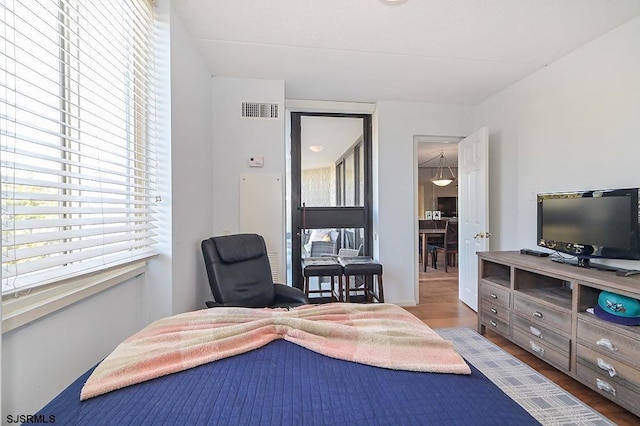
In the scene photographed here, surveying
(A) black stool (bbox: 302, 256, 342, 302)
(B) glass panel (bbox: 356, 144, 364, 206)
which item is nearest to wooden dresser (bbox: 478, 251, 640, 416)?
(A) black stool (bbox: 302, 256, 342, 302)

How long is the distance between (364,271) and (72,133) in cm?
264

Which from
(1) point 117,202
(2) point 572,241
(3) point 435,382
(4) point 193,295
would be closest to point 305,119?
(4) point 193,295

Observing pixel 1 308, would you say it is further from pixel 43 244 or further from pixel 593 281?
pixel 593 281

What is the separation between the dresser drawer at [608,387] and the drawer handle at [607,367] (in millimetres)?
32

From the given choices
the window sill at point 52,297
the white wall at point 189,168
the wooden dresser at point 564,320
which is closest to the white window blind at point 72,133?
the window sill at point 52,297

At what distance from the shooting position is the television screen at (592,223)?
6.03ft

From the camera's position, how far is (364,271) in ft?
10.4

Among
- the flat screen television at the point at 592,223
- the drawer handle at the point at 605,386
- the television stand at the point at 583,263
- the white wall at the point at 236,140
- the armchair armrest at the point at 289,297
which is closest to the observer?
the drawer handle at the point at 605,386

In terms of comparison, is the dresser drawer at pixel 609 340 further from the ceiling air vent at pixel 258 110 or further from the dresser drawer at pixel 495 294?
the ceiling air vent at pixel 258 110

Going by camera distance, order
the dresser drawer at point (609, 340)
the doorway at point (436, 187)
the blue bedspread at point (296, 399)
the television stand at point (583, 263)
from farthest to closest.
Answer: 1. the doorway at point (436, 187)
2. the television stand at point (583, 263)
3. the dresser drawer at point (609, 340)
4. the blue bedspread at point (296, 399)

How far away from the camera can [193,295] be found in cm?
231

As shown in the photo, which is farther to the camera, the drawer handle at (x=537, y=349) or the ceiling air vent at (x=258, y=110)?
the ceiling air vent at (x=258, y=110)

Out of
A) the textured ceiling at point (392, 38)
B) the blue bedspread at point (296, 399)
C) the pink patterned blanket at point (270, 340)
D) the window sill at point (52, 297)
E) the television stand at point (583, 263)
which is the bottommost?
the blue bedspread at point (296, 399)

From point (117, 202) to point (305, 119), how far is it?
2.62 meters
